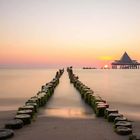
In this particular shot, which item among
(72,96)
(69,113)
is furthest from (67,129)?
(72,96)

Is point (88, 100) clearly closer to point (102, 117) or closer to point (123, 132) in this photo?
point (102, 117)

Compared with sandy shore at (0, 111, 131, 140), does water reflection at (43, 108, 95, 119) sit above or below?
above

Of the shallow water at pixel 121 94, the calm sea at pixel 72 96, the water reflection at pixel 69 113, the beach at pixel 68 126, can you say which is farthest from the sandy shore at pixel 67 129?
the shallow water at pixel 121 94

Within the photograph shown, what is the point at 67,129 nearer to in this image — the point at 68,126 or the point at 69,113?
the point at 68,126

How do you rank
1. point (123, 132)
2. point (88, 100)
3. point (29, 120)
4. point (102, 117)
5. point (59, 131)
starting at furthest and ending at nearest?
point (88, 100) → point (102, 117) → point (29, 120) → point (59, 131) → point (123, 132)

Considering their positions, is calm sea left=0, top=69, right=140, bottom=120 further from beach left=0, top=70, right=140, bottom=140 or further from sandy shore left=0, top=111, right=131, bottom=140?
sandy shore left=0, top=111, right=131, bottom=140

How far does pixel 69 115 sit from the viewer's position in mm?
14641

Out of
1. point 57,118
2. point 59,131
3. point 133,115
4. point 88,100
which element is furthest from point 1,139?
point 88,100

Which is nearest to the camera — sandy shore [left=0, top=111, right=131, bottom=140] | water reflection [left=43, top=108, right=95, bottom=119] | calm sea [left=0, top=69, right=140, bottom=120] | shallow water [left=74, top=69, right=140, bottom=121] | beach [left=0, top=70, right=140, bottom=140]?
sandy shore [left=0, top=111, right=131, bottom=140]

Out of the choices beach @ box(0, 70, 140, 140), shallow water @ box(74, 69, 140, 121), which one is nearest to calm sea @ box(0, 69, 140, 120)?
shallow water @ box(74, 69, 140, 121)

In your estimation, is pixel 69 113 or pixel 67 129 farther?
pixel 69 113

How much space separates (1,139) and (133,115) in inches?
305

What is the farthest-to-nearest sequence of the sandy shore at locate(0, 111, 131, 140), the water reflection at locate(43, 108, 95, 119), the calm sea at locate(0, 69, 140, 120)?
the calm sea at locate(0, 69, 140, 120), the water reflection at locate(43, 108, 95, 119), the sandy shore at locate(0, 111, 131, 140)

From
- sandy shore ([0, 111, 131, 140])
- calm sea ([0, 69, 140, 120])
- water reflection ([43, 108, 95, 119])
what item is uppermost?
calm sea ([0, 69, 140, 120])
